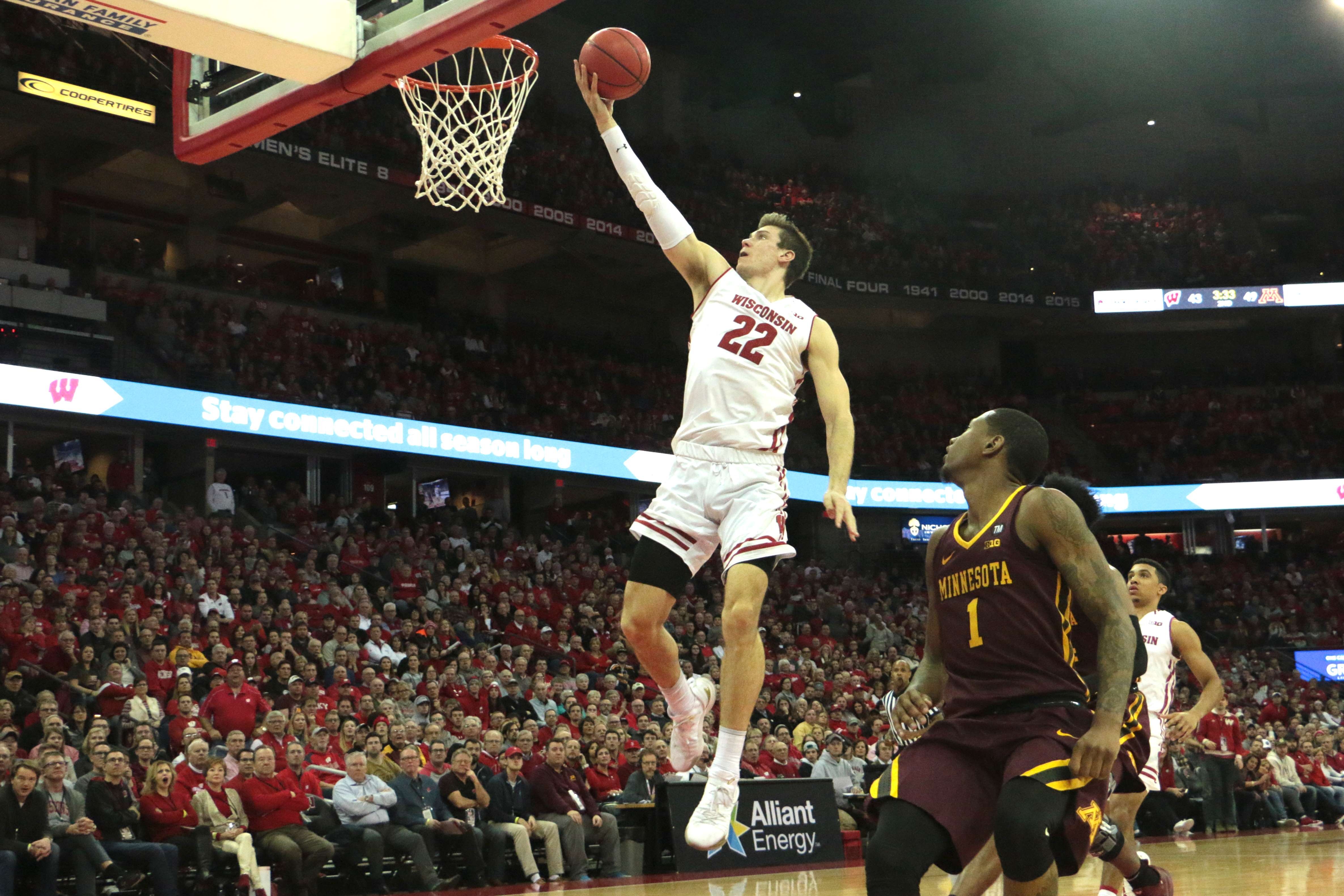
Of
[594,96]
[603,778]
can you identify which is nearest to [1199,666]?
[594,96]

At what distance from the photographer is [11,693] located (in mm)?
11648

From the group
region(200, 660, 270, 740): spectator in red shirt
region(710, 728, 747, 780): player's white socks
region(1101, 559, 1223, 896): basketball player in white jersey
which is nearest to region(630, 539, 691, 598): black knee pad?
region(710, 728, 747, 780): player's white socks

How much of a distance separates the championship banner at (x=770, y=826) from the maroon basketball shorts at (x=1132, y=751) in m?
6.71

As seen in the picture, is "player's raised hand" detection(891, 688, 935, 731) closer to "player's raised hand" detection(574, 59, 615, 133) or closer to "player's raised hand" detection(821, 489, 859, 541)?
"player's raised hand" detection(821, 489, 859, 541)

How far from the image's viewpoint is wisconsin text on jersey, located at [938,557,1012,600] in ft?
12.7

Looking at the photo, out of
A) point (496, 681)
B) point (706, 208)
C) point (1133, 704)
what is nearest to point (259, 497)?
point (496, 681)

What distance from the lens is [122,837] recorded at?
9.52 meters

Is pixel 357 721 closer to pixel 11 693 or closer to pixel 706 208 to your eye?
pixel 11 693

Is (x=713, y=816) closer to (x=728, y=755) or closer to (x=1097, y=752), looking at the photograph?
(x=728, y=755)

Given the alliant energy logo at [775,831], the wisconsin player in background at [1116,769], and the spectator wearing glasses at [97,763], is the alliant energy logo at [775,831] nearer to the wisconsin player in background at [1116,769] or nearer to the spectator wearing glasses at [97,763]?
the spectator wearing glasses at [97,763]

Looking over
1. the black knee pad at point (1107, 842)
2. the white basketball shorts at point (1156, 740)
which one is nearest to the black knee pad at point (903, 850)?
the black knee pad at point (1107, 842)

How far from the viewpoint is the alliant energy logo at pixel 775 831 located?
11.9 m

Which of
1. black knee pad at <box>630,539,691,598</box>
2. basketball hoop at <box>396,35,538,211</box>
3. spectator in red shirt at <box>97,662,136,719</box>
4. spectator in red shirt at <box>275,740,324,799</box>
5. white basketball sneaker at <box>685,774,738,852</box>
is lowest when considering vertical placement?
spectator in red shirt at <box>275,740,324,799</box>

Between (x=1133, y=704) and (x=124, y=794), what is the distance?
7.44 meters
